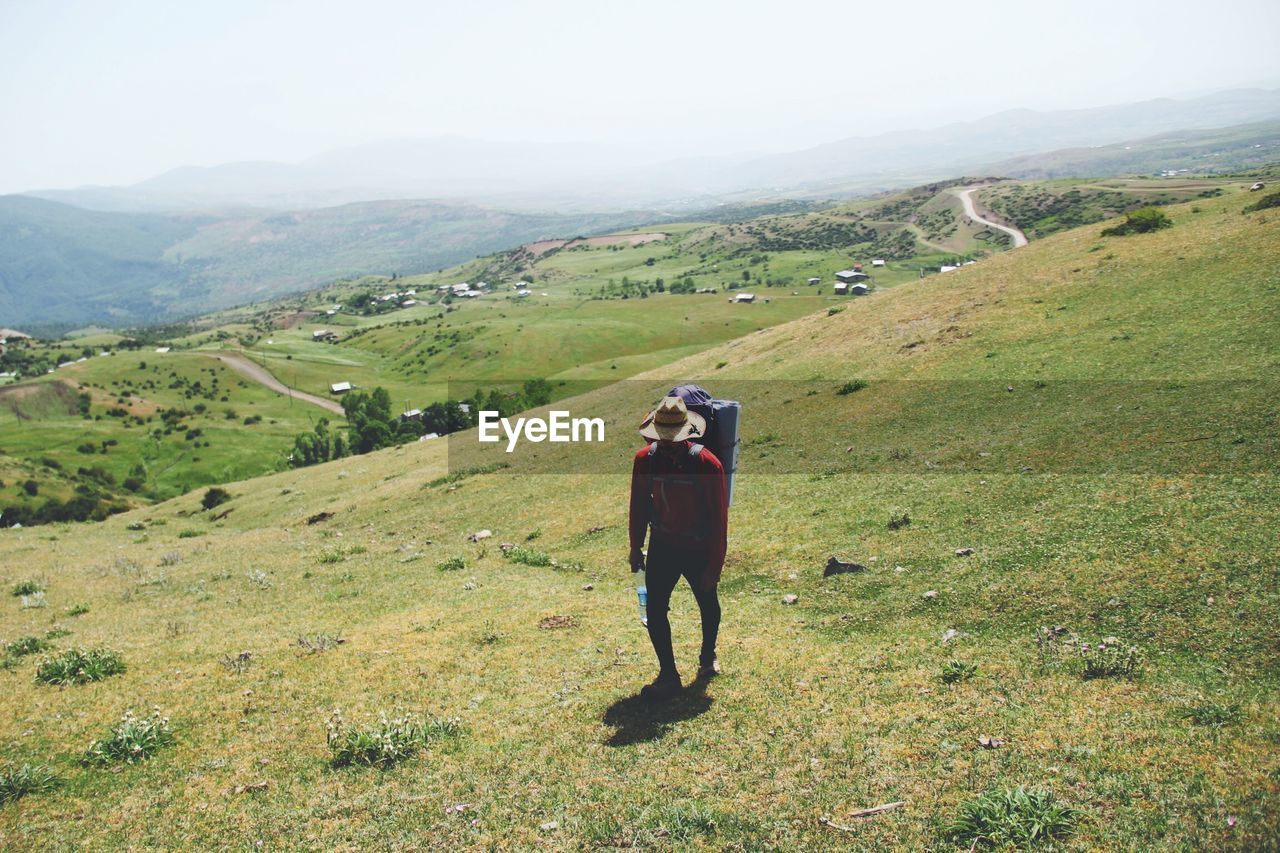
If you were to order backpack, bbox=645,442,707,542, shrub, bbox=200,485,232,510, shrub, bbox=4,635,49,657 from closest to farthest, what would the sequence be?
1. backpack, bbox=645,442,707,542
2. shrub, bbox=4,635,49,657
3. shrub, bbox=200,485,232,510

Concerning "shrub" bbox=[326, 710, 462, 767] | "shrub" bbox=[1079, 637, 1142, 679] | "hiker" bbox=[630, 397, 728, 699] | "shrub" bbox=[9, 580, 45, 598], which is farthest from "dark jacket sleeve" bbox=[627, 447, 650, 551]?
"shrub" bbox=[9, 580, 45, 598]

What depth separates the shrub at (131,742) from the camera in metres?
10.2

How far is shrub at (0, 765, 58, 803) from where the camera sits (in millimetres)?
9250

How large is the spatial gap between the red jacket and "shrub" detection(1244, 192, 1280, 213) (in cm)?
4238

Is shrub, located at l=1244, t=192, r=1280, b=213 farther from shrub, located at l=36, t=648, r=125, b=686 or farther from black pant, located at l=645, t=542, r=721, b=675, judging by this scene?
shrub, located at l=36, t=648, r=125, b=686

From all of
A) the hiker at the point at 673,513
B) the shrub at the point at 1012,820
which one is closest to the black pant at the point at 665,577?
the hiker at the point at 673,513

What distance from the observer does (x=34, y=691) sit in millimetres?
13125

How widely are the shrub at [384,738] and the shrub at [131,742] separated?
105 inches

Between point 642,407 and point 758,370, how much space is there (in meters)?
8.00

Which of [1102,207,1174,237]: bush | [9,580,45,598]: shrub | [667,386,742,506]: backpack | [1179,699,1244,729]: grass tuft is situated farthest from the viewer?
[1102,207,1174,237]: bush

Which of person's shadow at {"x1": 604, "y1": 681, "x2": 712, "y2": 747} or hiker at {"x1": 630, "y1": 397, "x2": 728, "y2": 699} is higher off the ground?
hiker at {"x1": 630, "y1": 397, "x2": 728, "y2": 699}

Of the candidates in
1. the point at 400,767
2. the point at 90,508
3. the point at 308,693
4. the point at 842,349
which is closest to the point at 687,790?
the point at 400,767

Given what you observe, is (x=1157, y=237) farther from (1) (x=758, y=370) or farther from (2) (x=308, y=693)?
(2) (x=308, y=693)

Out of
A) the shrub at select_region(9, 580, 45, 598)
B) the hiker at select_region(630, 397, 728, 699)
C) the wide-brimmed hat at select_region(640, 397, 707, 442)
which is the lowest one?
the shrub at select_region(9, 580, 45, 598)
